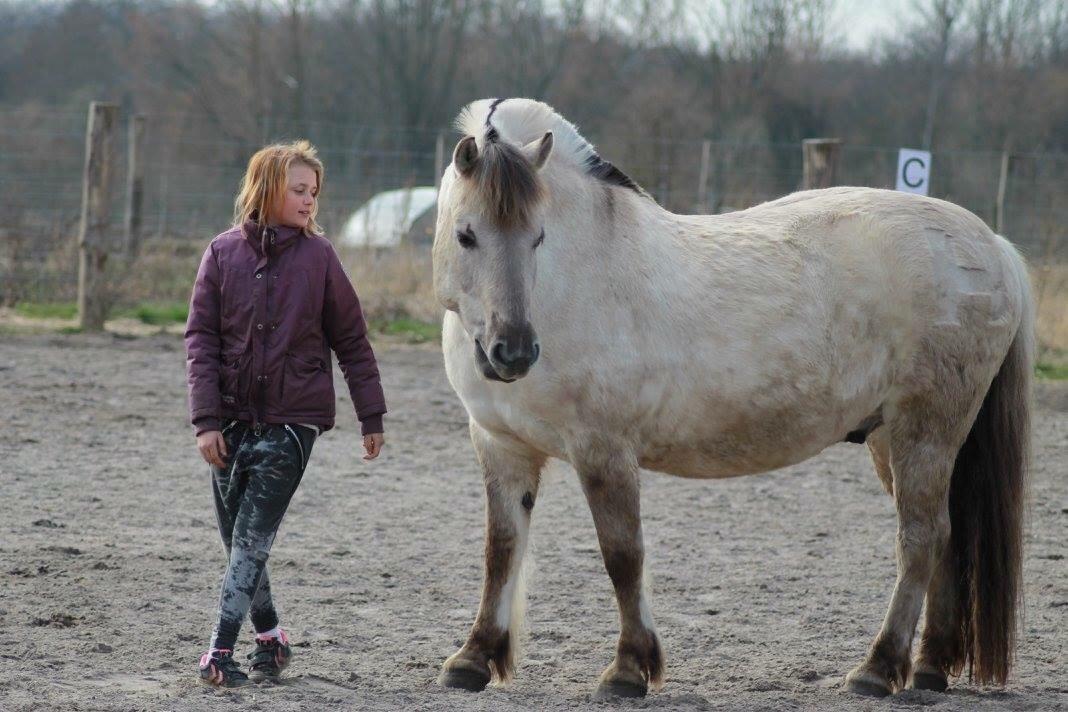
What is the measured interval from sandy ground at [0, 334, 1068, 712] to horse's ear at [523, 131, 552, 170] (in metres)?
1.56

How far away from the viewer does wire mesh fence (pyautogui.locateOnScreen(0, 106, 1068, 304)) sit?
12523mm

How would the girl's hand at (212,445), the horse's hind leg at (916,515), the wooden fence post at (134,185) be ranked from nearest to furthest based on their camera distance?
the girl's hand at (212,445)
the horse's hind leg at (916,515)
the wooden fence post at (134,185)

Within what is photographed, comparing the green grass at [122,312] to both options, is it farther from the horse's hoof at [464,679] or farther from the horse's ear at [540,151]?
the horse's ear at [540,151]

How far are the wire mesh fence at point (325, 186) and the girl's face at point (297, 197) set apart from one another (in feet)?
26.8

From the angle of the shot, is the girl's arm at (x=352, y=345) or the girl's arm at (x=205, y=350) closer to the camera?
the girl's arm at (x=205, y=350)

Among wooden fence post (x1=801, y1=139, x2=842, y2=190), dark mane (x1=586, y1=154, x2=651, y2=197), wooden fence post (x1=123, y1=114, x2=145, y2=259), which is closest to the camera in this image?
dark mane (x1=586, y1=154, x2=651, y2=197)

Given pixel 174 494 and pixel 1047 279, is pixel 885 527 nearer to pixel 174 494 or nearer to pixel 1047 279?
pixel 174 494

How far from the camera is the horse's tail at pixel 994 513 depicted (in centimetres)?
401

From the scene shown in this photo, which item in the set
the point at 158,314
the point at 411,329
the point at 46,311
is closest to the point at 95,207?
the point at 158,314

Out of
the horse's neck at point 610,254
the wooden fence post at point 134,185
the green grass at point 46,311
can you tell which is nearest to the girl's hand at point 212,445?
the horse's neck at point 610,254

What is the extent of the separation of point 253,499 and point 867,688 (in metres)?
1.99

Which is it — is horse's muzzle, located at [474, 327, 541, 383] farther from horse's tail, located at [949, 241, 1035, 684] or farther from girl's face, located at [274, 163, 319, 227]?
horse's tail, located at [949, 241, 1035, 684]

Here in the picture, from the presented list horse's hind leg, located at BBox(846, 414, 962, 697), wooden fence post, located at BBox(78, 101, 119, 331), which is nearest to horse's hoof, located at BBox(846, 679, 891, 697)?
horse's hind leg, located at BBox(846, 414, 962, 697)

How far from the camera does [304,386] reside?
3.54 meters
